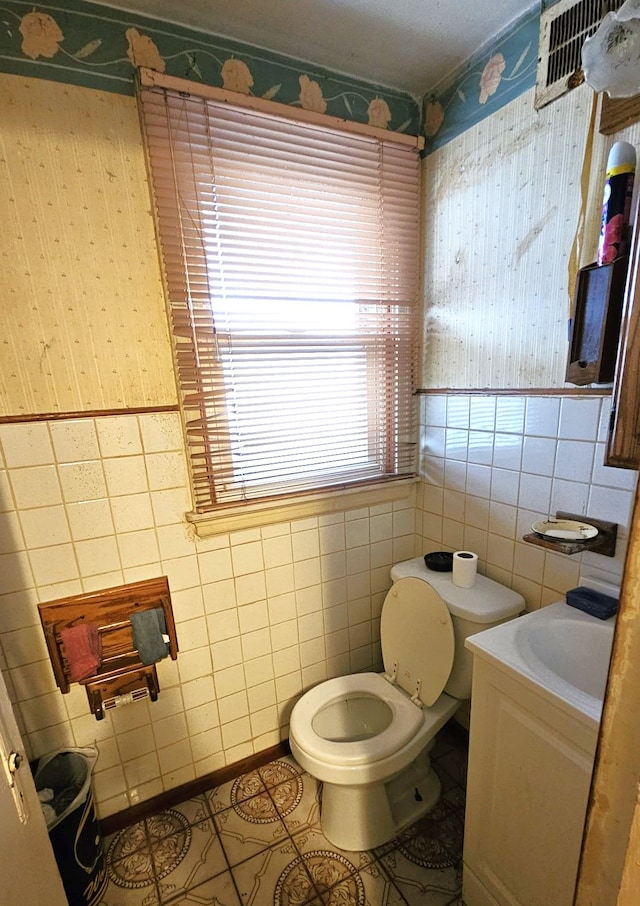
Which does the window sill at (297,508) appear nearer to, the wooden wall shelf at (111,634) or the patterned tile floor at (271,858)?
the wooden wall shelf at (111,634)

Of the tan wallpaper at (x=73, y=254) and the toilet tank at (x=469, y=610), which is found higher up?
the tan wallpaper at (x=73, y=254)

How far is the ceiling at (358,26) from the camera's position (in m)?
1.04

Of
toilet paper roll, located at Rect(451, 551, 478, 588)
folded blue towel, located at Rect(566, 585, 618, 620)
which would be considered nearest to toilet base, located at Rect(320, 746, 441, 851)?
toilet paper roll, located at Rect(451, 551, 478, 588)

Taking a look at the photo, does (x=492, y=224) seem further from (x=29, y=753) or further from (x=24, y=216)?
(x=29, y=753)

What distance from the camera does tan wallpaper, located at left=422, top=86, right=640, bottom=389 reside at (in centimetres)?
104

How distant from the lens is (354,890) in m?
1.14

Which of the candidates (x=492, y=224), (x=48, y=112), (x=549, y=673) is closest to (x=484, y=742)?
(x=549, y=673)

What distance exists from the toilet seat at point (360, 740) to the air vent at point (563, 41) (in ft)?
5.96

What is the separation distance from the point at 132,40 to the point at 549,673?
1.84m

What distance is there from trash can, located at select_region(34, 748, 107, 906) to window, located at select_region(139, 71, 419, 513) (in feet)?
2.81

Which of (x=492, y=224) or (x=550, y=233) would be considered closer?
(x=550, y=233)

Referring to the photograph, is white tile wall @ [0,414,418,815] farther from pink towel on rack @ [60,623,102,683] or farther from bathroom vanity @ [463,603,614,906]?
bathroom vanity @ [463,603,614,906]

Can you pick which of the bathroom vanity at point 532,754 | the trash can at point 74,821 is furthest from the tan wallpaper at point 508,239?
the trash can at point 74,821

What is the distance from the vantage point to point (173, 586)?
1294 mm
